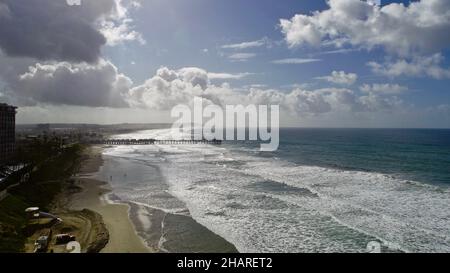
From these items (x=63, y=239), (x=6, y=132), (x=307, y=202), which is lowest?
(x=63, y=239)

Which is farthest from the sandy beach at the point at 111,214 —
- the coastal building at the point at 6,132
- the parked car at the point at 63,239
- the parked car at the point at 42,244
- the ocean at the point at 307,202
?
the coastal building at the point at 6,132

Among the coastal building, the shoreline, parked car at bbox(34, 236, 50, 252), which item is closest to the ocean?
the shoreline

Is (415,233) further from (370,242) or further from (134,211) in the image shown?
(134,211)

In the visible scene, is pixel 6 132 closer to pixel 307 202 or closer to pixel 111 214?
pixel 111 214

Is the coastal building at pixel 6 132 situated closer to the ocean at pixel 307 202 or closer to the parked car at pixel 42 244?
the ocean at pixel 307 202

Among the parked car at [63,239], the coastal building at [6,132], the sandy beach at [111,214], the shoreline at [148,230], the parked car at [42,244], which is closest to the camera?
the parked car at [42,244]

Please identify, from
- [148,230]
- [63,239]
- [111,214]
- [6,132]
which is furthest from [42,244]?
[6,132]

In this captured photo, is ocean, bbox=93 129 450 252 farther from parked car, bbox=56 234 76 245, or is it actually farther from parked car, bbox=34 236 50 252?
parked car, bbox=34 236 50 252
